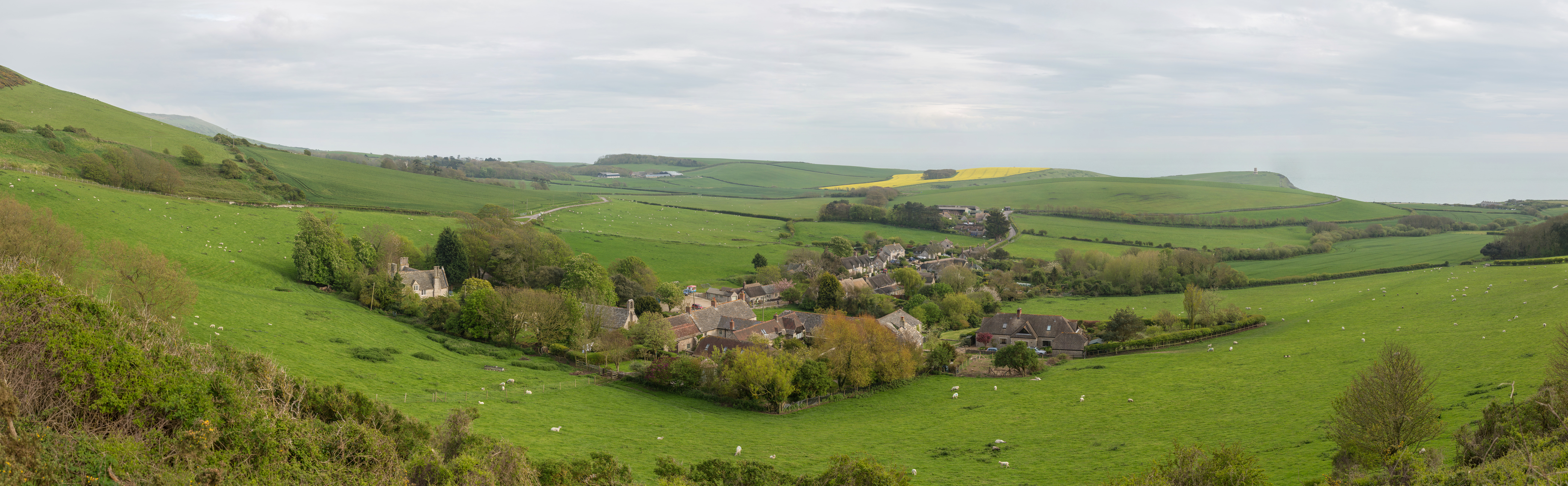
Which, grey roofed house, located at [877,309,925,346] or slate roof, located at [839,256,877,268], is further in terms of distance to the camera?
slate roof, located at [839,256,877,268]

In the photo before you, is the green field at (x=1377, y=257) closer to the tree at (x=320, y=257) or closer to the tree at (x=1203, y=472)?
the tree at (x=1203, y=472)

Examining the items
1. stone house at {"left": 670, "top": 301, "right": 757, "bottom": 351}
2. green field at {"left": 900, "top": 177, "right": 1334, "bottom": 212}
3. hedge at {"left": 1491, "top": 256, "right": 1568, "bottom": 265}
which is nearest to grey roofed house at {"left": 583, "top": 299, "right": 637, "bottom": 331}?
stone house at {"left": 670, "top": 301, "right": 757, "bottom": 351}

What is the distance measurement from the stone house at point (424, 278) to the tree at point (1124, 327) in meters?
53.6

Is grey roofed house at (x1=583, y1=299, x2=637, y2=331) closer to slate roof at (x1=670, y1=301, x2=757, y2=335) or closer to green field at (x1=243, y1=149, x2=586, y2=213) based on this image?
slate roof at (x1=670, y1=301, x2=757, y2=335)

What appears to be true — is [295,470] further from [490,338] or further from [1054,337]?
[1054,337]

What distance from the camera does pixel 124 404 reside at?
45.0 ft

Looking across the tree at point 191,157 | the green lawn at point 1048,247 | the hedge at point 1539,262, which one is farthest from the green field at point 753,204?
the hedge at point 1539,262

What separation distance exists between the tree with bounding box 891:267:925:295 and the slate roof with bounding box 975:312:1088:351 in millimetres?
16041

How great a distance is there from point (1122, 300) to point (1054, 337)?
23.1 meters

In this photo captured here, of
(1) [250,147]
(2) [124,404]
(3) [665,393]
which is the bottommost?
(3) [665,393]

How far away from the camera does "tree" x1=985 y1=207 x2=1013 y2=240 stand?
120m

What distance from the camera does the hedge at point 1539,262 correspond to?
63.3 meters

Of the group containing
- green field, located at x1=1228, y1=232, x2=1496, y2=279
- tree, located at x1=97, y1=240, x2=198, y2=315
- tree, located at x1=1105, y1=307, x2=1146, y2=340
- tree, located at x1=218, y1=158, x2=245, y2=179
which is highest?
tree, located at x1=218, y1=158, x2=245, y2=179

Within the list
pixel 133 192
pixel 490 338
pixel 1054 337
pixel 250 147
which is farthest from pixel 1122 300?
pixel 250 147
